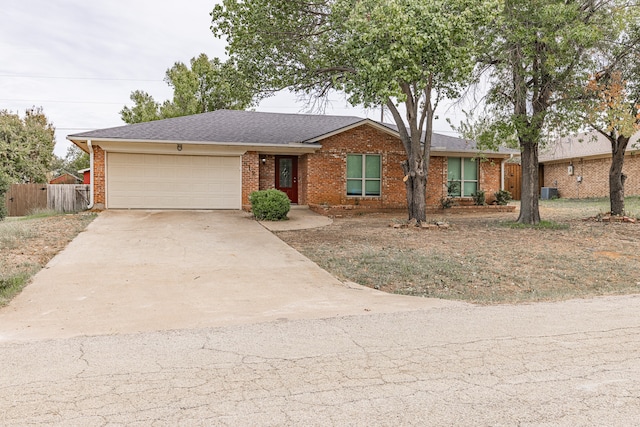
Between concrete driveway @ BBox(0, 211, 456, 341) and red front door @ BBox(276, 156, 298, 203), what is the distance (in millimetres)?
7470

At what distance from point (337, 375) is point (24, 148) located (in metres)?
31.7

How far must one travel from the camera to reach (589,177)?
89.7 ft

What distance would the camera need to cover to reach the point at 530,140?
46.2 feet

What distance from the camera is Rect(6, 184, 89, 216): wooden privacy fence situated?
1925 centimetres

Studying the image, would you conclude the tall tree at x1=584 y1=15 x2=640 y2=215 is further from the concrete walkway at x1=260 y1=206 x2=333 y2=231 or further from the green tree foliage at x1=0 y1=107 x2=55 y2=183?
the green tree foliage at x1=0 y1=107 x2=55 y2=183

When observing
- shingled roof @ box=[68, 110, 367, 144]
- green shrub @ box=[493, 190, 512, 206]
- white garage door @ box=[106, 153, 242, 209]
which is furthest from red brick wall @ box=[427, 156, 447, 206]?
white garage door @ box=[106, 153, 242, 209]

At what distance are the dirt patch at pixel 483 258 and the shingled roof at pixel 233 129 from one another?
5.73 m

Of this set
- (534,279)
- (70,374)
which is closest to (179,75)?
(534,279)

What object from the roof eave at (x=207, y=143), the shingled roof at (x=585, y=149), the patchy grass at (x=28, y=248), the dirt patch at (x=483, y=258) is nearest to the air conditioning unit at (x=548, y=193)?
the shingled roof at (x=585, y=149)

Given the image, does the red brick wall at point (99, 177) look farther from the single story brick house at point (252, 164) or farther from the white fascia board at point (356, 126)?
the white fascia board at point (356, 126)

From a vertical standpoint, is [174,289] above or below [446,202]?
below

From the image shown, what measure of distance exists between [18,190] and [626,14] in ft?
77.1

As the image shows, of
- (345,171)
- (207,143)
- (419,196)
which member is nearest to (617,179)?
(419,196)

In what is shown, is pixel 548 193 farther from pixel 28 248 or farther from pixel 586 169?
pixel 28 248
